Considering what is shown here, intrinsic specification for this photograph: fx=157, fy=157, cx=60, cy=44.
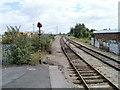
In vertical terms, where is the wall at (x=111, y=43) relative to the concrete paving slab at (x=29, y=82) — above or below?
above

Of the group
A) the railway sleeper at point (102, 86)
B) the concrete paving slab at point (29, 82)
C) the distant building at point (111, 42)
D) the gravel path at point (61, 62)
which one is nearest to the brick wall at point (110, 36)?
the distant building at point (111, 42)

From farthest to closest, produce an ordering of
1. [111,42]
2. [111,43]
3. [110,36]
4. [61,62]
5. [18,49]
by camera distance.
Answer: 1. [110,36]
2. [111,42]
3. [111,43]
4. [61,62]
5. [18,49]

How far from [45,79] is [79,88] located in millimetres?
1732

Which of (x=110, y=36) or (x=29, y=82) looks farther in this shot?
(x=110, y=36)

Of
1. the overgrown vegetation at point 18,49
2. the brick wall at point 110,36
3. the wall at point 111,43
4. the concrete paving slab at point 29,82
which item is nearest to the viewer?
the concrete paving slab at point 29,82

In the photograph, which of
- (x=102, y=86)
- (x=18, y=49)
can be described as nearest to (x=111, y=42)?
(x=18, y=49)

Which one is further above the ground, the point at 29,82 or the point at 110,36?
the point at 110,36

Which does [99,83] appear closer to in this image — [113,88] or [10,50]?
[113,88]

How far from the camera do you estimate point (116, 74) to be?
30.9 ft

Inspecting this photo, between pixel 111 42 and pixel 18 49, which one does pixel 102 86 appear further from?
pixel 111 42

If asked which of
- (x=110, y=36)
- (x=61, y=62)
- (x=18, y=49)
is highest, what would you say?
→ (x=110, y=36)

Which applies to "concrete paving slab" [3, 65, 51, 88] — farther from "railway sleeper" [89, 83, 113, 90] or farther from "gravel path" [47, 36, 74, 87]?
"railway sleeper" [89, 83, 113, 90]

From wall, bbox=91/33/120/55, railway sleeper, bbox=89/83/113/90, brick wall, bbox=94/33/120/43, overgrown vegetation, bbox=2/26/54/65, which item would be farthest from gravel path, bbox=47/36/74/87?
brick wall, bbox=94/33/120/43

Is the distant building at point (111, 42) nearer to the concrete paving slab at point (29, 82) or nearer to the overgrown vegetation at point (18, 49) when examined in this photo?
the overgrown vegetation at point (18, 49)
